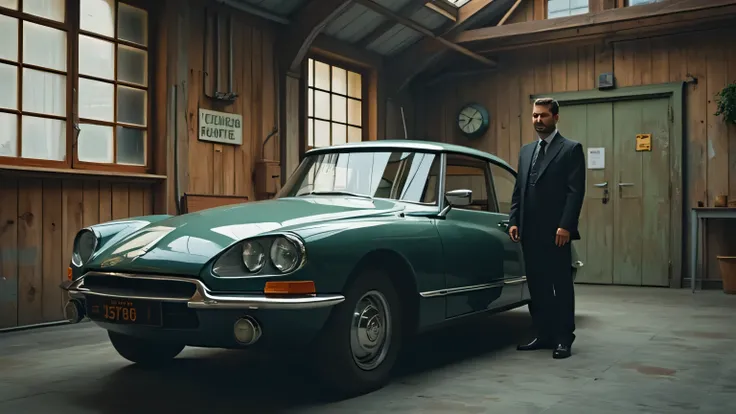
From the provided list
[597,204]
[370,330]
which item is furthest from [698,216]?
[370,330]

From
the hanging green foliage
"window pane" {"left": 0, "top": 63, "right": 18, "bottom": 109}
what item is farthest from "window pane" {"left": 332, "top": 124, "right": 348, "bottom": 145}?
the hanging green foliage

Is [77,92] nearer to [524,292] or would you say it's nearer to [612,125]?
[524,292]

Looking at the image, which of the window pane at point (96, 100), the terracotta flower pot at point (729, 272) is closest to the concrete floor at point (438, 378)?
the window pane at point (96, 100)

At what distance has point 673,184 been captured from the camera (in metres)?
8.95

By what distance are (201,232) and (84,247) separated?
2.96 feet

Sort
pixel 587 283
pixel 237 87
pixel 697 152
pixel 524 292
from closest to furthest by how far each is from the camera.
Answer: pixel 524 292
pixel 237 87
pixel 697 152
pixel 587 283

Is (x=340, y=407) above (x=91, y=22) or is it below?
below

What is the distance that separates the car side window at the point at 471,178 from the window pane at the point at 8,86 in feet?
10.9

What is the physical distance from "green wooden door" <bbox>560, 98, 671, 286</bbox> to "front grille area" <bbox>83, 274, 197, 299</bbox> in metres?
7.28

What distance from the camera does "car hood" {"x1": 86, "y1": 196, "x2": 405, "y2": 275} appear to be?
3203 mm

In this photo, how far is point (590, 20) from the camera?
29.0 ft

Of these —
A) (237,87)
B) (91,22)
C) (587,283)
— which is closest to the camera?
(91,22)

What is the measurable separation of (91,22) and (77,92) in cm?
64

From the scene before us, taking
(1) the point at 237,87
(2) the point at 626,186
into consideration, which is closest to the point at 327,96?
(1) the point at 237,87
